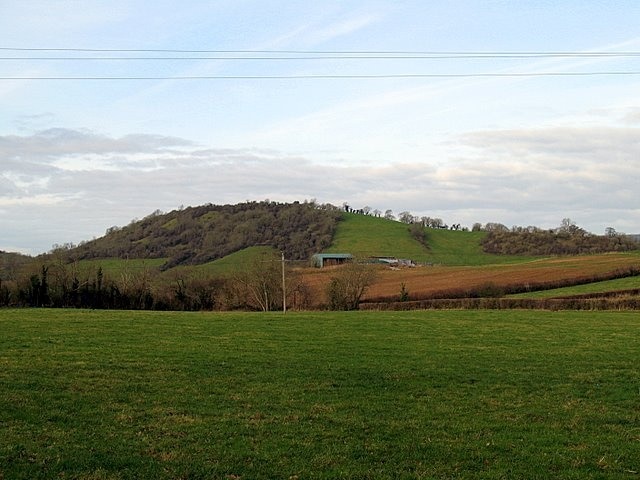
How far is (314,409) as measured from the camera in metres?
14.5

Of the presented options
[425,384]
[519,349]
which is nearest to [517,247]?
[519,349]

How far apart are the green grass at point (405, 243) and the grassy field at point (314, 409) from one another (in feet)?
316

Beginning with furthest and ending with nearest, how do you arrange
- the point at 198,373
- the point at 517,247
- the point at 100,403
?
the point at 517,247 < the point at 198,373 < the point at 100,403

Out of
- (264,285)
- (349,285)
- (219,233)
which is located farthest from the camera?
(219,233)

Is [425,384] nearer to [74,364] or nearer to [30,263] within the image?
[74,364]

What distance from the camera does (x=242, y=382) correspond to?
17.8m

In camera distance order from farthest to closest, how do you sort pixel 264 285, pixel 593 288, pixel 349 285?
pixel 264 285 < pixel 349 285 < pixel 593 288

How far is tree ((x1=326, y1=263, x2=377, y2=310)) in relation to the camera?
236ft

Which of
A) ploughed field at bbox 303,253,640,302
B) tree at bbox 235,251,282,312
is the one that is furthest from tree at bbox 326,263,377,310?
tree at bbox 235,251,282,312

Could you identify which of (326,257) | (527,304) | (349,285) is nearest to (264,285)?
(349,285)

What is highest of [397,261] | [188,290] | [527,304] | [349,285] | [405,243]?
[405,243]

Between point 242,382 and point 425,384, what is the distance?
5085mm

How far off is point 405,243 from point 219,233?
A: 135 feet

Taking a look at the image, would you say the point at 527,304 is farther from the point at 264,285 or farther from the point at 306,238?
the point at 306,238
